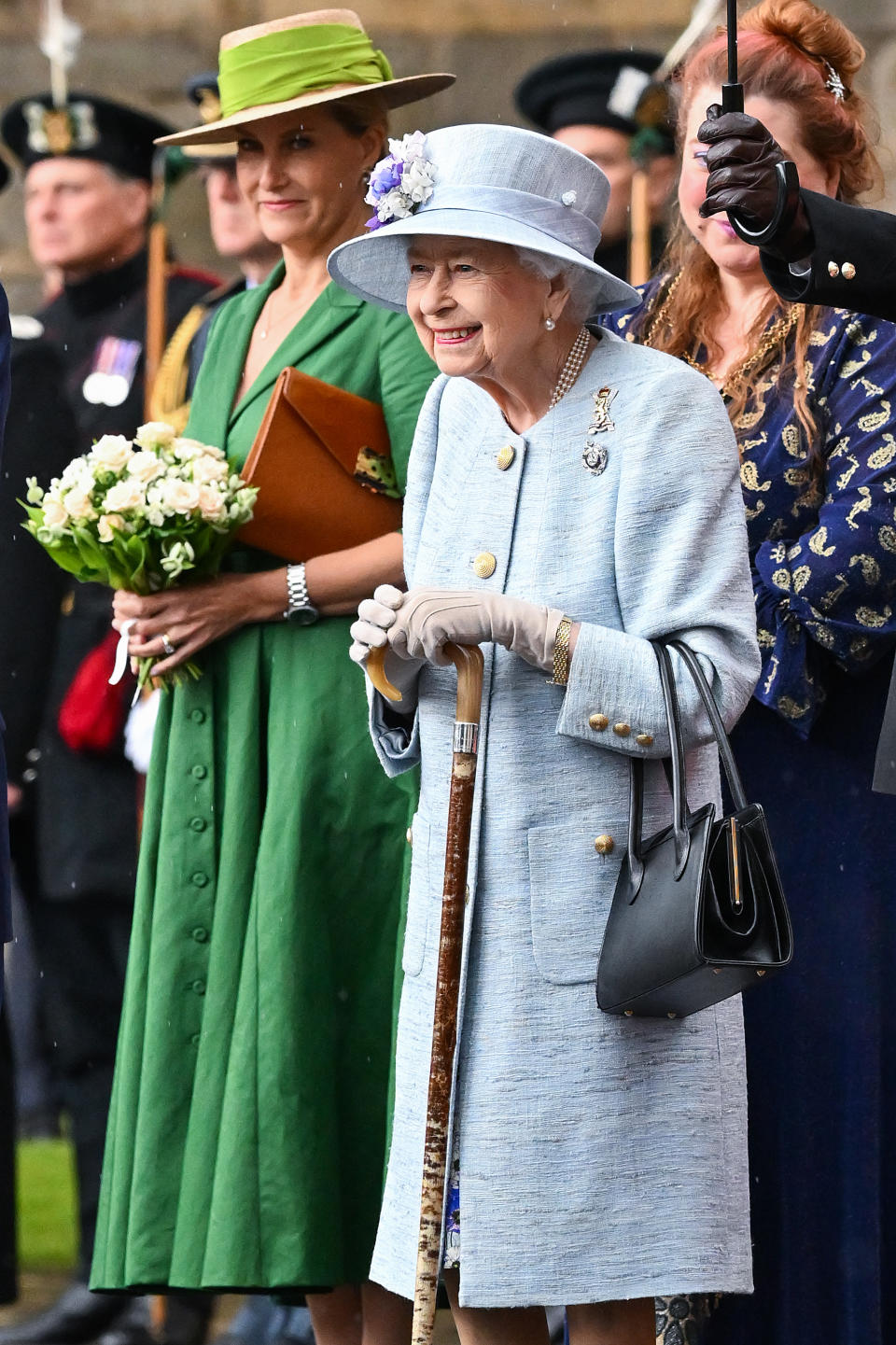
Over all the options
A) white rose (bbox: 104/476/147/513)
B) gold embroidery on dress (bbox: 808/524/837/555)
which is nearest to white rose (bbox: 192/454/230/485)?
white rose (bbox: 104/476/147/513)

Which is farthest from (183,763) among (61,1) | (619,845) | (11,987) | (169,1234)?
(61,1)

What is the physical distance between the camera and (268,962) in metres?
3.68

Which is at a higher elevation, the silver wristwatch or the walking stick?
the silver wristwatch

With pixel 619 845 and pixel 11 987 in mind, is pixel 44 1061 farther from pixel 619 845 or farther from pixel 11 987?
pixel 619 845

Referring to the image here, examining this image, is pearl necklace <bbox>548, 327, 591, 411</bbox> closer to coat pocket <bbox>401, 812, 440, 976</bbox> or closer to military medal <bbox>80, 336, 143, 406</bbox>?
coat pocket <bbox>401, 812, 440, 976</bbox>

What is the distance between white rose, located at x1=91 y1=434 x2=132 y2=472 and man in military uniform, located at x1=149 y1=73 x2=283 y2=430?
1674mm

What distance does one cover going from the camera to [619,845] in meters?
2.89

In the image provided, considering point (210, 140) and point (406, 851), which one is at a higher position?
point (210, 140)

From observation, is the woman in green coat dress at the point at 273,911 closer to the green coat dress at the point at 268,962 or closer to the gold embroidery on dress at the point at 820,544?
the green coat dress at the point at 268,962

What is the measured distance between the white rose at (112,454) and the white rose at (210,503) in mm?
154

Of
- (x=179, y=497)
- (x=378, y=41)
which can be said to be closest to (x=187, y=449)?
(x=179, y=497)

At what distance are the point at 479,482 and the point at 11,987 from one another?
14.9 ft

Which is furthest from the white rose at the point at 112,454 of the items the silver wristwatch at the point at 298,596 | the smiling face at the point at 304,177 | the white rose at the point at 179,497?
the smiling face at the point at 304,177

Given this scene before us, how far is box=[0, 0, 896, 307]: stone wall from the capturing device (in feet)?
23.1
